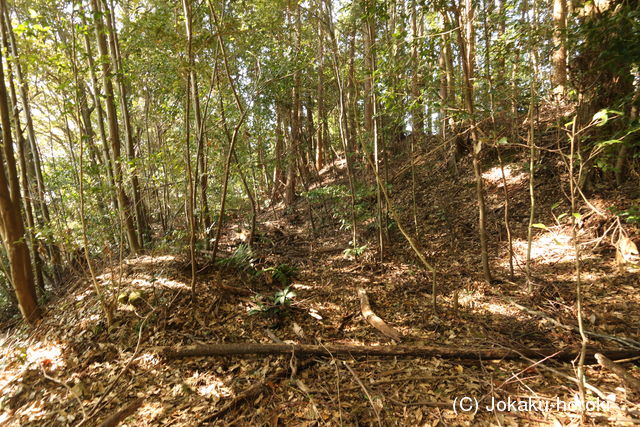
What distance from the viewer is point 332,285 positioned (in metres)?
5.61

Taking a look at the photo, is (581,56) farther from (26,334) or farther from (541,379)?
(26,334)

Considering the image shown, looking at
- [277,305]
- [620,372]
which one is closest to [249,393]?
[277,305]

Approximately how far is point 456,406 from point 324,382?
53.4 inches

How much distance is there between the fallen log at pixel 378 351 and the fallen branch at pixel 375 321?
0.39 metres

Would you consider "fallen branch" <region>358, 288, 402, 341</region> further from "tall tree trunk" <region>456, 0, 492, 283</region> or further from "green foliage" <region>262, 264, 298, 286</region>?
"tall tree trunk" <region>456, 0, 492, 283</region>

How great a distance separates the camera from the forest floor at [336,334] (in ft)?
9.48

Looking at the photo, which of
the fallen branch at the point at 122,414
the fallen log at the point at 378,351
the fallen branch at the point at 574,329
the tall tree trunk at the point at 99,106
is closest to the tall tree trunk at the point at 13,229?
the tall tree trunk at the point at 99,106

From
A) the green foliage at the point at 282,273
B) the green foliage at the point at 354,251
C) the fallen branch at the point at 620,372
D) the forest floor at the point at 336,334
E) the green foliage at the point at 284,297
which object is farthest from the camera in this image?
the green foliage at the point at 354,251

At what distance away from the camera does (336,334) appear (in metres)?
4.17

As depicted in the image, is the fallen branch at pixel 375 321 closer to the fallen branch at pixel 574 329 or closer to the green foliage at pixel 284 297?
the green foliage at pixel 284 297

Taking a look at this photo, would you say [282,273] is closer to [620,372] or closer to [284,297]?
[284,297]

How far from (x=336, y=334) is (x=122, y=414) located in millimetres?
2629

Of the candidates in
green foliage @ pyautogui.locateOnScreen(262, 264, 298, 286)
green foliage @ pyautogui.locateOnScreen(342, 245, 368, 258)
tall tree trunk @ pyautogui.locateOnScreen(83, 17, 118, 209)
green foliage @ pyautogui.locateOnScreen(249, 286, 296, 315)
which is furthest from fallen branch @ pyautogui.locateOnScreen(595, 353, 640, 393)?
tall tree trunk @ pyautogui.locateOnScreen(83, 17, 118, 209)

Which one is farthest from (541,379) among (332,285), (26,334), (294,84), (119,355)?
(294,84)
